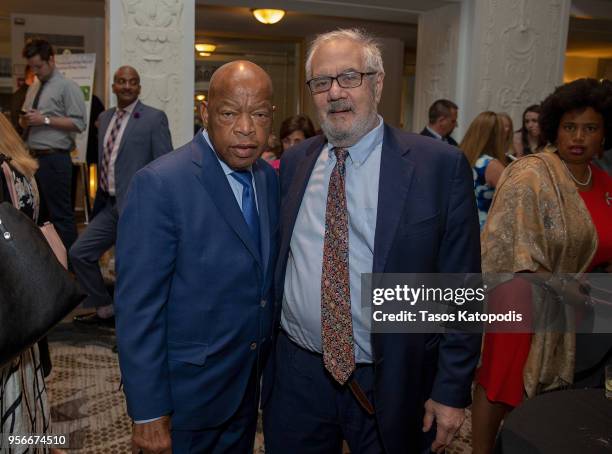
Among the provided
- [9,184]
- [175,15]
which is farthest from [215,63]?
[9,184]

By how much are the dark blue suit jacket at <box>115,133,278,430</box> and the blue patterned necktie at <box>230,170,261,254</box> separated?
1.7 inches

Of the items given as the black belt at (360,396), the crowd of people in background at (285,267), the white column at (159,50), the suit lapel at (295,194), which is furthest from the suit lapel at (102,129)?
the black belt at (360,396)

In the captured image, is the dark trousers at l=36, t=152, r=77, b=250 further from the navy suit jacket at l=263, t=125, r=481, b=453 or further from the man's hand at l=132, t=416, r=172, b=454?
A: the navy suit jacket at l=263, t=125, r=481, b=453

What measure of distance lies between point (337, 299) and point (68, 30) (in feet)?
30.8

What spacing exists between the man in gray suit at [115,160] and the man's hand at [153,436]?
2872 mm

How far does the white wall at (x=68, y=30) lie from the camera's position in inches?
364

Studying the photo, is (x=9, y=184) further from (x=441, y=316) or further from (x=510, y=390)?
(x=510, y=390)

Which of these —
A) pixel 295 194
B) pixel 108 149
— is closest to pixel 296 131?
pixel 108 149

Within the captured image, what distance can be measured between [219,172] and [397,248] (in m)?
0.53

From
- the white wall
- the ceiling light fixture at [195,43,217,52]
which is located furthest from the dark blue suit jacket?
the ceiling light fixture at [195,43,217,52]

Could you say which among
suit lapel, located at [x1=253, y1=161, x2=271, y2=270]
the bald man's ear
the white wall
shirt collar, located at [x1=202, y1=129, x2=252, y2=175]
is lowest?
suit lapel, located at [x1=253, y1=161, x2=271, y2=270]

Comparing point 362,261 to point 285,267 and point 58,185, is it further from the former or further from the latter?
point 58,185

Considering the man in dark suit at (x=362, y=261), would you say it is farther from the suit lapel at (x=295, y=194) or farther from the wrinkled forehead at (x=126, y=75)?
the wrinkled forehead at (x=126, y=75)

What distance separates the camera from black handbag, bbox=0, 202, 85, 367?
4.90 ft
